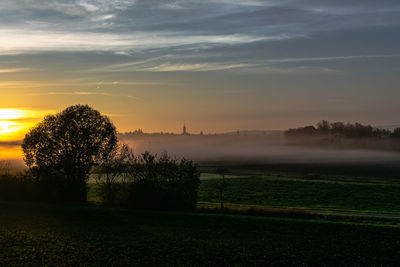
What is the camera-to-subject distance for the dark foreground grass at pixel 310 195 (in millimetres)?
101469

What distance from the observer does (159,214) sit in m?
66.2

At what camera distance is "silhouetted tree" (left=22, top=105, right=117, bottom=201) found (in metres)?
84.7

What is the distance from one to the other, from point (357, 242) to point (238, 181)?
3852 inches

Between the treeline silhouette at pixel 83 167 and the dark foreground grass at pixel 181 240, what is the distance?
11934mm

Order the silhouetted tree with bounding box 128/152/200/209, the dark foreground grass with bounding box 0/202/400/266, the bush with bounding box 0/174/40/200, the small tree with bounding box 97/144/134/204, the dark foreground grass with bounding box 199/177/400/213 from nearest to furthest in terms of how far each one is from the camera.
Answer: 1. the dark foreground grass with bounding box 0/202/400/266
2. the silhouetted tree with bounding box 128/152/200/209
3. the small tree with bounding box 97/144/134/204
4. the bush with bounding box 0/174/40/200
5. the dark foreground grass with bounding box 199/177/400/213

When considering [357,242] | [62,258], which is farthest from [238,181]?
[62,258]

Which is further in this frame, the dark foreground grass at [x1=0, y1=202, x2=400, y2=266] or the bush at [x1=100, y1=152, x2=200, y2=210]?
the bush at [x1=100, y1=152, x2=200, y2=210]

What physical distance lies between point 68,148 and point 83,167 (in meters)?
5.10

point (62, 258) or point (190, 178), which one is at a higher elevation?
point (190, 178)

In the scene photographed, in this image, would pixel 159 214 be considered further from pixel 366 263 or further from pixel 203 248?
pixel 366 263

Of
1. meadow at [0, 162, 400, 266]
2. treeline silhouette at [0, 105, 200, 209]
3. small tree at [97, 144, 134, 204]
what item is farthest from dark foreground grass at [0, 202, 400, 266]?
small tree at [97, 144, 134, 204]

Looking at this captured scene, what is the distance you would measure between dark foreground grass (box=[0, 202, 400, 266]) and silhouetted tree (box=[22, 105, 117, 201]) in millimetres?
17476

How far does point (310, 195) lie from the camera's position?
11706cm

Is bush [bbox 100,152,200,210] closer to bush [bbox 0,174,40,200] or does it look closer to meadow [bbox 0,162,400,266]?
meadow [bbox 0,162,400,266]
